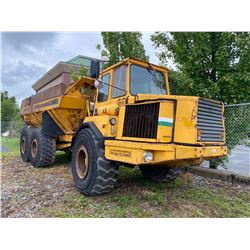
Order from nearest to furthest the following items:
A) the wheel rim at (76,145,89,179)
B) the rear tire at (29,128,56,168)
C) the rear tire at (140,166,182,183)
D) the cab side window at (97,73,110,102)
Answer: the wheel rim at (76,145,89,179), the cab side window at (97,73,110,102), the rear tire at (140,166,182,183), the rear tire at (29,128,56,168)

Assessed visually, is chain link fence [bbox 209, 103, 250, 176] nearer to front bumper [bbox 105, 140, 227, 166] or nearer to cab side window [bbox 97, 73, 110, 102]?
front bumper [bbox 105, 140, 227, 166]

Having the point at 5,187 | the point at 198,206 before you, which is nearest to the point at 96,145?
the point at 198,206

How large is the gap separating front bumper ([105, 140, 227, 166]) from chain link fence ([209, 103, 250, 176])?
2293mm

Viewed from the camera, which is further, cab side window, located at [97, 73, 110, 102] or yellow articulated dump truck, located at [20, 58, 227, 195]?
cab side window, located at [97, 73, 110, 102]

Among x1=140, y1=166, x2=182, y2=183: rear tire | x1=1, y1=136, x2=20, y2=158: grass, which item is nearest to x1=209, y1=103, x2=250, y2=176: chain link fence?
x1=140, y1=166, x2=182, y2=183: rear tire

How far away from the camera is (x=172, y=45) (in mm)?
7008

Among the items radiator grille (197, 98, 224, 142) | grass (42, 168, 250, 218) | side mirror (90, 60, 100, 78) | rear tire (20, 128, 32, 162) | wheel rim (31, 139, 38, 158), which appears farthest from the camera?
rear tire (20, 128, 32, 162)

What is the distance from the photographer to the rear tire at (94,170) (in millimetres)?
4008

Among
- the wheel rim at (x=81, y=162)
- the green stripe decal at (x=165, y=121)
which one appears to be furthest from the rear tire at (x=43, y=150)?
the green stripe decal at (x=165, y=121)

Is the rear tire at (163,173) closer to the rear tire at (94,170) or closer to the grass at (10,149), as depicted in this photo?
the rear tire at (94,170)

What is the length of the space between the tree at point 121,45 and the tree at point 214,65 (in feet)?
7.33

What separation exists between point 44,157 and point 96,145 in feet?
10.4

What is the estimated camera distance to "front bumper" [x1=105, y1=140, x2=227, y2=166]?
10.6ft

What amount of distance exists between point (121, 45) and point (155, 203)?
6326 millimetres
